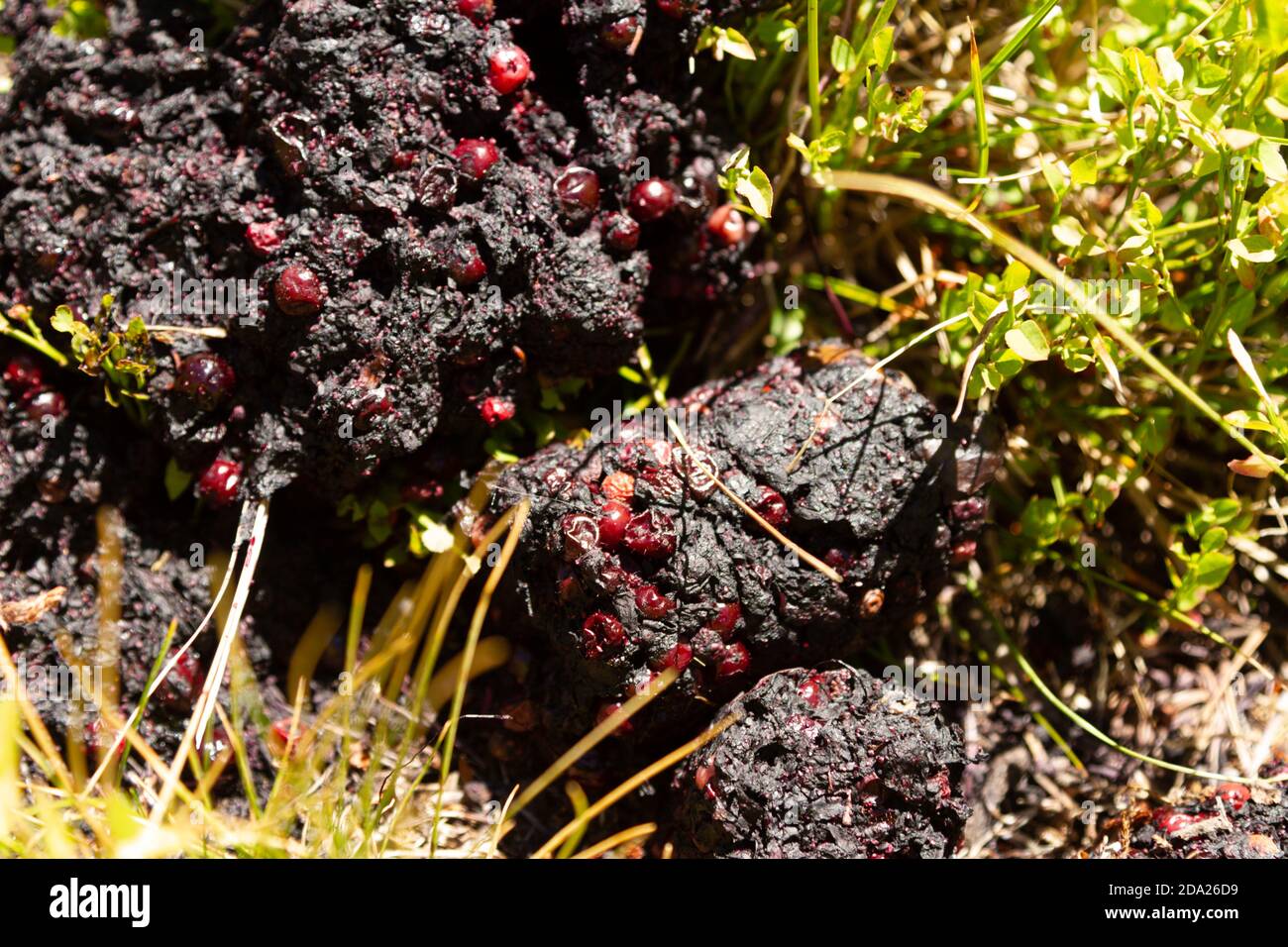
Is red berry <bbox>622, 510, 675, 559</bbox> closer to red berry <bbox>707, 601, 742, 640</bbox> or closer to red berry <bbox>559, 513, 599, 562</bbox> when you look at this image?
red berry <bbox>559, 513, 599, 562</bbox>

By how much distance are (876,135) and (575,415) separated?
1.15 meters

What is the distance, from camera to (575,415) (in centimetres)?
297

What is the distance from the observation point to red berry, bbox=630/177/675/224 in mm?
2682

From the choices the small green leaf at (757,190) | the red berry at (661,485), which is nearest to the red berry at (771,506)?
the red berry at (661,485)

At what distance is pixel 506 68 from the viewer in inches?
101

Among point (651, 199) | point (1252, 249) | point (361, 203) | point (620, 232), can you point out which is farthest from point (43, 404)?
point (1252, 249)

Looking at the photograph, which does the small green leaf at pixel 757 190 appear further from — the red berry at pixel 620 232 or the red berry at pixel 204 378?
the red berry at pixel 204 378

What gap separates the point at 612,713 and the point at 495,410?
2.85ft

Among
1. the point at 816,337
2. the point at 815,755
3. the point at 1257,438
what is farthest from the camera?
the point at 816,337

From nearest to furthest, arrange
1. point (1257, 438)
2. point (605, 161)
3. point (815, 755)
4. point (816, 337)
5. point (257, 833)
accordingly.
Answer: point (257, 833) → point (815, 755) → point (605, 161) → point (1257, 438) → point (816, 337)

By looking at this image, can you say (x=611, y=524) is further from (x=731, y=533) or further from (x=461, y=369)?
(x=461, y=369)

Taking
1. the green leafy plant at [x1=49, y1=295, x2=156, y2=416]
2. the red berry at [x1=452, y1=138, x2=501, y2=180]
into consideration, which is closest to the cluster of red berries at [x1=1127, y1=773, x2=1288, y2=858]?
the red berry at [x1=452, y1=138, x2=501, y2=180]

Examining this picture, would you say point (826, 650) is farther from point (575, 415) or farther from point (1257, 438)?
point (1257, 438)

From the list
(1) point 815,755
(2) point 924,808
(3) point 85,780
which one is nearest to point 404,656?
(3) point 85,780
